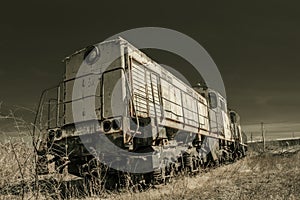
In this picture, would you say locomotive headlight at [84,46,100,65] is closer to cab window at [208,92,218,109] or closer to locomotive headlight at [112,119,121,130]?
locomotive headlight at [112,119,121,130]


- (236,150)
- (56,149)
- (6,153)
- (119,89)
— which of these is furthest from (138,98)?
(236,150)

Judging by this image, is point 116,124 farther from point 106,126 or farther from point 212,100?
point 212,100

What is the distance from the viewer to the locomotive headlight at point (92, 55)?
30.2 feet

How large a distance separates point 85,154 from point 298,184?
5.49m

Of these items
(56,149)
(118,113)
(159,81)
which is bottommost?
(56,149)

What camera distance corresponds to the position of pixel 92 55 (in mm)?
9281

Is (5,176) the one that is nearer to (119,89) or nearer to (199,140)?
(119,89)

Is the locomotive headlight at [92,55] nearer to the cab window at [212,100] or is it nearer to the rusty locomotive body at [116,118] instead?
the rusty locomotive body at [116,118]

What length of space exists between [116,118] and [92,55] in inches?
108

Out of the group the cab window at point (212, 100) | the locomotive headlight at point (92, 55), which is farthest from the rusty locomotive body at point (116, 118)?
the cab window at point (212, 100)

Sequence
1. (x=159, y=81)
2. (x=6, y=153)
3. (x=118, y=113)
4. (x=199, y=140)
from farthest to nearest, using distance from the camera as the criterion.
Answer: (x=199, y=140) → (x=159, y=81) → (x=118, y=113) → (x=6, y=153)

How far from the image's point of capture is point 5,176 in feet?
19.0

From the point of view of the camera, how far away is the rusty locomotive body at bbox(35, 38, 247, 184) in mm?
7695

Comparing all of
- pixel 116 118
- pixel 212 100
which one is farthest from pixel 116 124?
pixel 212 100
